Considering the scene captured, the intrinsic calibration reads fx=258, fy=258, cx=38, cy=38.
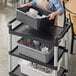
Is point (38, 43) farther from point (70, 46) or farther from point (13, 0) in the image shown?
point (13, 0)

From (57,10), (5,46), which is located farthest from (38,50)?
(5,46)

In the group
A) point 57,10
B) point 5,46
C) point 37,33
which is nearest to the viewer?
point 37,33

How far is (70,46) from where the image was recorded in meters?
3.62

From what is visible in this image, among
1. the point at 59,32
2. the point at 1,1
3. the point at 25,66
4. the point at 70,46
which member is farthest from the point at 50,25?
the point at 1,1

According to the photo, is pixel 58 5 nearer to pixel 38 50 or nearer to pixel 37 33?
pixel 37 33

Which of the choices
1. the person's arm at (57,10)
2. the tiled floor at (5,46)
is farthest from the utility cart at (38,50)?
the tiled floor at (5,46)

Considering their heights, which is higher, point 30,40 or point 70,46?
point 30,40

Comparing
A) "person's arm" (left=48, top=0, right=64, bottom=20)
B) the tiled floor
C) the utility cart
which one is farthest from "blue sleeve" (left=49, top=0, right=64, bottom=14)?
the tiled floor

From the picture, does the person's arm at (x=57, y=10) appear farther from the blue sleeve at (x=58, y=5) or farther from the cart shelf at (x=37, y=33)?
the cart shelf at (x=37, y=33)

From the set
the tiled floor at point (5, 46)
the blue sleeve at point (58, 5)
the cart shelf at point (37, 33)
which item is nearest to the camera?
the cart shelf at point (37, 33)

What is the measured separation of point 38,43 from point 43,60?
21 centimetres

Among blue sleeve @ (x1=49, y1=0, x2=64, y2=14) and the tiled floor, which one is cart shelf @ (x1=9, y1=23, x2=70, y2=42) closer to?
blue sleeve @ (x1=49, y1=0, x2=64, y2=14)

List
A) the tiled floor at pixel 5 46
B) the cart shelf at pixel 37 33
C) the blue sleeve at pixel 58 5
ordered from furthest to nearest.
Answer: the tiled floor at pixel 5 46
the blue sleeve at pixel 58 5
the cart shelf at pixel 37 33

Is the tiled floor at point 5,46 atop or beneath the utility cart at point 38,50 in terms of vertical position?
beneath
